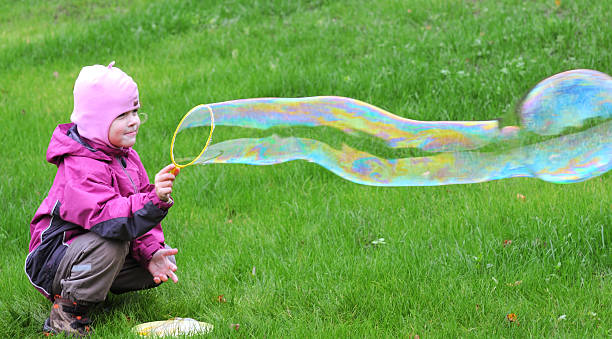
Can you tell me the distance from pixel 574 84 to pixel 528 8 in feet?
13.8

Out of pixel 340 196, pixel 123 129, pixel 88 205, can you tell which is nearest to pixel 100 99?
pixel 123 129

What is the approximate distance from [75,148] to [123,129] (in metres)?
0.24

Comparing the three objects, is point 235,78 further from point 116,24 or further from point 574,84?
point 574,84

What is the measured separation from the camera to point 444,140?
377 centimetres

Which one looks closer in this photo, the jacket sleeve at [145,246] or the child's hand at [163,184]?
the child's hand at [163,184]

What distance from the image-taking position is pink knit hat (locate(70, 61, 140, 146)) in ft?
10.6

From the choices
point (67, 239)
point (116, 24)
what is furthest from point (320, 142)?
point (116, 24)

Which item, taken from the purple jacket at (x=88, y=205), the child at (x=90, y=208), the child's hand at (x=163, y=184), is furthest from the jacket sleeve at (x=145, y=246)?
the child's hand at (x=163, y=184)

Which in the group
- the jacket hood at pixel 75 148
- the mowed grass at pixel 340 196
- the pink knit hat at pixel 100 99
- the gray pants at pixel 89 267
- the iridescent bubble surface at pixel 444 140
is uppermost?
the pink knit hat at pixel 100 99

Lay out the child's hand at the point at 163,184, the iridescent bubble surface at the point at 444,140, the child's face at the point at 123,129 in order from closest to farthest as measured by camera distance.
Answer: the child's hand at the point at 163,184 < the child's face at the point at 123,129 < the iridescent bubble surface at the point at 444,140

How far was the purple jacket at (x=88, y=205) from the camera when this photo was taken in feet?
10.3

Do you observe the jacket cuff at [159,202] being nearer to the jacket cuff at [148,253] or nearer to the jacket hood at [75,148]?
the jacket hood at [75,148]

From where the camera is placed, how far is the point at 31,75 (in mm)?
7555

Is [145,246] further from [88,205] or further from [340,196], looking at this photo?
[340,196]
